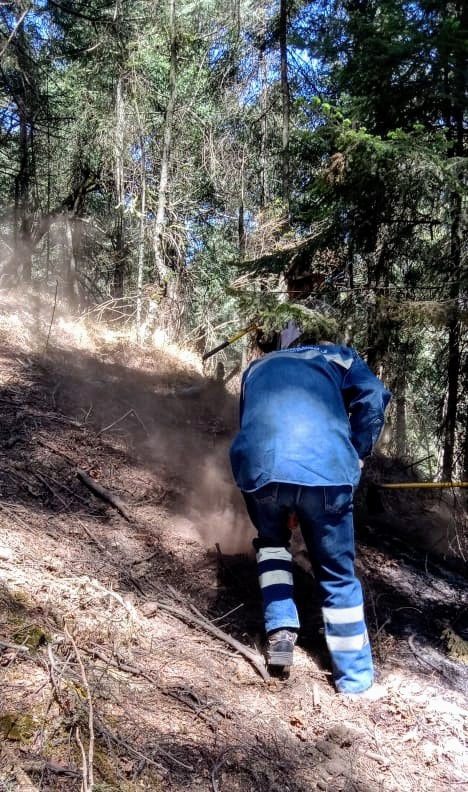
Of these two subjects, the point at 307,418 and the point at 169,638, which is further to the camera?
the point at 307,418

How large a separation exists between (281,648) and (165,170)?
11315mm

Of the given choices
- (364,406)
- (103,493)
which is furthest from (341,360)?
(103,493)

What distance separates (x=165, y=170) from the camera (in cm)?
1223

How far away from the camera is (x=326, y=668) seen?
3.19 metres

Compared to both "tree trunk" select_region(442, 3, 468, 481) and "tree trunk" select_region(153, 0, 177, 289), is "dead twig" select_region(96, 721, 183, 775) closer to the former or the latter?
"tree trunk" select_region(442, 3, 468, 481)

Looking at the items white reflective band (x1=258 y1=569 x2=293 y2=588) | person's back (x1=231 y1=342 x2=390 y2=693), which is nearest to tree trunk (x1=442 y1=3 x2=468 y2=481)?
person's back (x1=231 y1=342 x2=390 y2=693)

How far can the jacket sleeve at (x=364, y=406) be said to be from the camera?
329cm

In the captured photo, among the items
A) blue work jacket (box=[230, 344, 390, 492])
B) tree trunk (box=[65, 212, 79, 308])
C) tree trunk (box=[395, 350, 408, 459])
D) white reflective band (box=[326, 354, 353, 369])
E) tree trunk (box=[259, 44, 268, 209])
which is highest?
tree trunk (box=[259, 44, 268, 209])

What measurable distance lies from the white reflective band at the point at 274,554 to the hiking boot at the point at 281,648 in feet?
1.24

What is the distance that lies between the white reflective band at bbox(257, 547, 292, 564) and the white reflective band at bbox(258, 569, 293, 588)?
0.07 metres

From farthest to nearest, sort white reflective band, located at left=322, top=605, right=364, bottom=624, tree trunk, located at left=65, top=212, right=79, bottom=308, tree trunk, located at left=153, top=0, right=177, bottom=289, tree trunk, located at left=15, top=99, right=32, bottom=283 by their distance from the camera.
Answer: tree trunk, located at left=65, top=212, right=79, bottom=308, tree trunk, located at left=153, top=0, right=177, bottom=289, tree trunk, located at left=15, top=99, right=32, bottom=283, white reflective band, located at left=322, top=605, right=364, bottom=624

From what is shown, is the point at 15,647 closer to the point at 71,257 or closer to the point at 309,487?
the point at 309,487

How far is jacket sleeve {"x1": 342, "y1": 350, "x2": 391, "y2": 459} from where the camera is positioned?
3.29 m

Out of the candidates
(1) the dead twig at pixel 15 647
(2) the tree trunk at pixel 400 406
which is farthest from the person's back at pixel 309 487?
(2) the tree trunk at pixel 400 406
